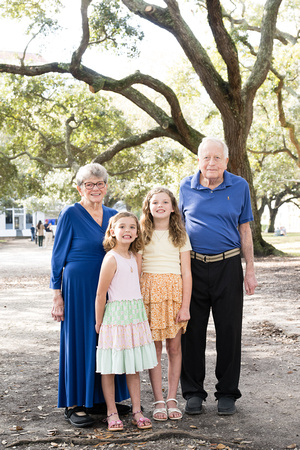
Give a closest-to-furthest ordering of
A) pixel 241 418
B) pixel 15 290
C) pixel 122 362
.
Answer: pixel 122 362 → pixel 241 418 → pixel 15 290

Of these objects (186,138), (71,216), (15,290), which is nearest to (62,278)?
(71,216)

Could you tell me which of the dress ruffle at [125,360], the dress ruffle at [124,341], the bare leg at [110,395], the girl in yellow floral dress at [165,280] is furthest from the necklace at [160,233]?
the bare leg at [110,395]

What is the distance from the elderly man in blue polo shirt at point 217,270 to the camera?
445 cm

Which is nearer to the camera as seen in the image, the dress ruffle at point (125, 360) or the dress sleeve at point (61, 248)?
the dress ruffle at point (125, 360)

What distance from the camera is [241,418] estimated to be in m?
4.30

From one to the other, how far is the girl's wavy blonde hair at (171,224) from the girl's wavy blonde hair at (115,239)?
100 millimetres

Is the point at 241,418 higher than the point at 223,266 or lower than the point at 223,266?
lower

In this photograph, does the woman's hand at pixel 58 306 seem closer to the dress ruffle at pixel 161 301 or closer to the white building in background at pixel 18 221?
the dress ruffle at pixel 161 301

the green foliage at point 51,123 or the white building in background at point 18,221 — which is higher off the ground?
the green foliage at point 51,123

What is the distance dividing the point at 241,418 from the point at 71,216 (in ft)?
6.76

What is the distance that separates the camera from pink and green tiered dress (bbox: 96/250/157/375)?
4.02 meters

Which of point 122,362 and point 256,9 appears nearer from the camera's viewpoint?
point 122,362

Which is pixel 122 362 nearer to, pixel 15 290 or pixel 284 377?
pixel 284 377

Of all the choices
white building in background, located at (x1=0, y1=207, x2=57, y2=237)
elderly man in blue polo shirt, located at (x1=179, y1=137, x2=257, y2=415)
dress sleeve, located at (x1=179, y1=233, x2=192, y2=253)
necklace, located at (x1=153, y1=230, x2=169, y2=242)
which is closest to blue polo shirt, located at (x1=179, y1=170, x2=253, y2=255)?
elderly man in blue polo shirt, located at (x1=179, y1=137, x2=257, y2=415)
